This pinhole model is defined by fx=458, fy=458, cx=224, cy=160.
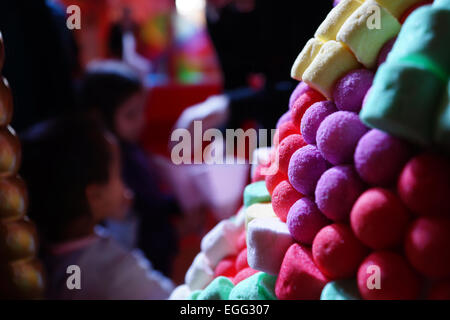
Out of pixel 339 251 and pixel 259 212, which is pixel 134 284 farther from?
pixel 339 251

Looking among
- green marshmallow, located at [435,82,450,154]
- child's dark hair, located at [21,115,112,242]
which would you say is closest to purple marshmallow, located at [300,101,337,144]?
green marshmallow, located at [435,82,450,154]

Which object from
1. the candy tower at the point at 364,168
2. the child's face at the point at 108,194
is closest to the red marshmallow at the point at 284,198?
the candy tower at the point at 364,168

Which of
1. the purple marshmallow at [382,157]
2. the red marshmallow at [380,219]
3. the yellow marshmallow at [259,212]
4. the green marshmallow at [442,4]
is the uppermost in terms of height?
the green marshmallow at [442,4]

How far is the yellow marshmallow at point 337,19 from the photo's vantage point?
404mm

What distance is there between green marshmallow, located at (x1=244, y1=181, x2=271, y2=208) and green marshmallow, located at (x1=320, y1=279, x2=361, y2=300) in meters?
0.16

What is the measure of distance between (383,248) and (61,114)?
0.96 metres

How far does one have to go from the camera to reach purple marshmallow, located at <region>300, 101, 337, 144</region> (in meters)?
0.38

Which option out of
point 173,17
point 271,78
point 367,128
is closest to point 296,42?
point 271,78

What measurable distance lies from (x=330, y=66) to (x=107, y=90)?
3.88 feet

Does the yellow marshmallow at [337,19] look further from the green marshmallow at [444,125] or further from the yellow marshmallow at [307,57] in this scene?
the green marshmallow at [444,125]

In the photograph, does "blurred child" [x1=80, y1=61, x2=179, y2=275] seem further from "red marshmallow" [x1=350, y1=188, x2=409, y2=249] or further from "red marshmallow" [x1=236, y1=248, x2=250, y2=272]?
"red marshmallow" [x1=350, y1=188, x2=409, y2=249]

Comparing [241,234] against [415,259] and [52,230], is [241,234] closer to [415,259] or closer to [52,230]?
[415,259]

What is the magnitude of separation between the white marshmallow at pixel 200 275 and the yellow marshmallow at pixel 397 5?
34cm
